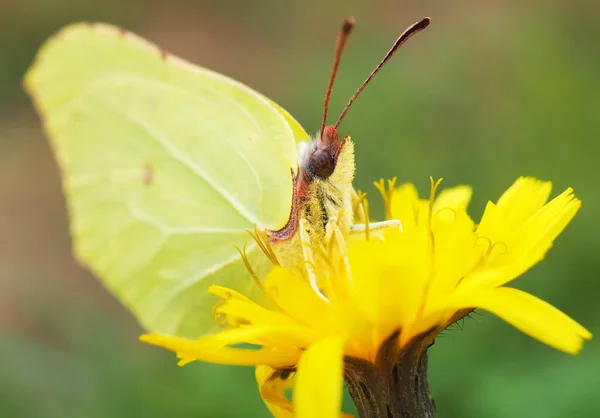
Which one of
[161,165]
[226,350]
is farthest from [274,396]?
[161,165]

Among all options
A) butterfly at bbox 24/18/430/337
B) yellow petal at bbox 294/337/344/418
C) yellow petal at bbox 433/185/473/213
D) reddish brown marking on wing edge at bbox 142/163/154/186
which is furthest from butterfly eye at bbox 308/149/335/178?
reddish brown marking on wing edge at bbox 142/163/154/186

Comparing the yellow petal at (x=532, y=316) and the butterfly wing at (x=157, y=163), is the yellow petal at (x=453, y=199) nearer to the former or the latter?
the butterfly wing at (x=157, y=163)

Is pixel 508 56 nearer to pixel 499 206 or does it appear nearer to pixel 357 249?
pixel 499 206

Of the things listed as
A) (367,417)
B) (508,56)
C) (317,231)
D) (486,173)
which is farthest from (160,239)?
(508,56)

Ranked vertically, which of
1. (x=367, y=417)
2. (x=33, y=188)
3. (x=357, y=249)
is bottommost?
(x=33, y=188)

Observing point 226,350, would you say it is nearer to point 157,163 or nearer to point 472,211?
point 157,163

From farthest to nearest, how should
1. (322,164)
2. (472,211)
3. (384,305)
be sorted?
(472,211) → (322,164) → (384,305)

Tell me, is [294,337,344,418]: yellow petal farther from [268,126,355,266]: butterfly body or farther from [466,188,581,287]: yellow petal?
[268,126,355,266]: butterfly body
